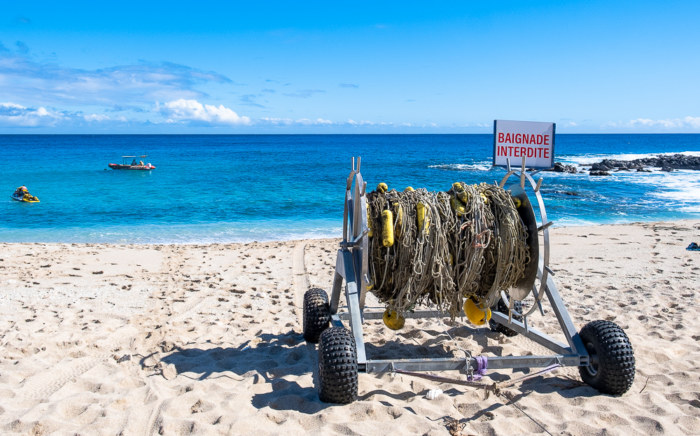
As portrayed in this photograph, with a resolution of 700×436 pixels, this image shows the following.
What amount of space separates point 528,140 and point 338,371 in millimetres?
4366

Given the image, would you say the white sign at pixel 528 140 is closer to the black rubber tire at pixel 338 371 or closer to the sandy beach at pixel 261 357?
the sandy beach at pixel 261 357

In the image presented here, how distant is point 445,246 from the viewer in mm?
4648

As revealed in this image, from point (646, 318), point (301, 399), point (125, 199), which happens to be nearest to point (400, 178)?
point (125, 199)

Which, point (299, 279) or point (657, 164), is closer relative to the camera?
point (299, 279)

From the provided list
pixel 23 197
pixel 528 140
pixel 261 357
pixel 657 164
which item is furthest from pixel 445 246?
pixel 657 164

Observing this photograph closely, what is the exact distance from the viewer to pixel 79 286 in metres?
8.80

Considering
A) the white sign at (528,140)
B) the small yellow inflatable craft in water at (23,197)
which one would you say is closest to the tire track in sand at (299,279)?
the white sign at (528,140)

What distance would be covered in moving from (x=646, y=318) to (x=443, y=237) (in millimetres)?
3748

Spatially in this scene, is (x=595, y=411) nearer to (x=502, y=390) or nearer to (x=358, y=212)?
(x=502, y=390)

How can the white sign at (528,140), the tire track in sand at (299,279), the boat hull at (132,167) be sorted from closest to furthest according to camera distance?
1. the white sign at (528,140)
2. the tire track in sand at (299,279)
3. the boat hull at (132,167)

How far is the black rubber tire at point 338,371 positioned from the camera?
4199 millimetres

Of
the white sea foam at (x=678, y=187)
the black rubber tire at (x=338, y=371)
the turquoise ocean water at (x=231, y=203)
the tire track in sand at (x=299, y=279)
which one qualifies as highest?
the black rubber tire at (x=338, y=371)

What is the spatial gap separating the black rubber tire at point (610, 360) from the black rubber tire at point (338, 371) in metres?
2.09

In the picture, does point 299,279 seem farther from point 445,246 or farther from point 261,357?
point 445,246
